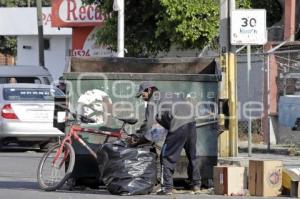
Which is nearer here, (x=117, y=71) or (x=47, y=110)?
(x=117, y=71)

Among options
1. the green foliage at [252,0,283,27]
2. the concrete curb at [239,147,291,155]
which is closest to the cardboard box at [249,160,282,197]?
the concrete curb at [239,147,291,155]

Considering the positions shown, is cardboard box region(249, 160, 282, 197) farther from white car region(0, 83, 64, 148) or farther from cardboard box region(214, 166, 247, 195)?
white car region(0, 83, 64, 148)

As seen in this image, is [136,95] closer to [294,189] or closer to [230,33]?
[294,189]

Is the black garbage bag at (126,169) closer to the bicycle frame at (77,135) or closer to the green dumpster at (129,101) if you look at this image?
the bicycle frame at (77,135)

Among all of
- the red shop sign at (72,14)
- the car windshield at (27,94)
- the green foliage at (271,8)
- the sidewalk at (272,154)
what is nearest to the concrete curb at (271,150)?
the sidewalk at (272,154)

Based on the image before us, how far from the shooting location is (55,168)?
1095 centimetres

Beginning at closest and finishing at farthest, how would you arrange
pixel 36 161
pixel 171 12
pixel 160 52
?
pixel 36 161
pixel 171 12
pixel 160 52

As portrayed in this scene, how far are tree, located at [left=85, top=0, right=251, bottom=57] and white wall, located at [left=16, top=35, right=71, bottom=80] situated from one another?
17372 mm

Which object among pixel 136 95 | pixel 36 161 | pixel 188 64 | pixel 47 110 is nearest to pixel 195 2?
pixel 47 110

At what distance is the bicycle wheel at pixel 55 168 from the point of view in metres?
10.8

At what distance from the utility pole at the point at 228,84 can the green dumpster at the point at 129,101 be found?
0.83 meters

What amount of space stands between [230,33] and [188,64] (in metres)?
2.41

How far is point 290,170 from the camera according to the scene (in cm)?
1083

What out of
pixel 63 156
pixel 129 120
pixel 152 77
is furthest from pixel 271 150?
pixel 63 156
